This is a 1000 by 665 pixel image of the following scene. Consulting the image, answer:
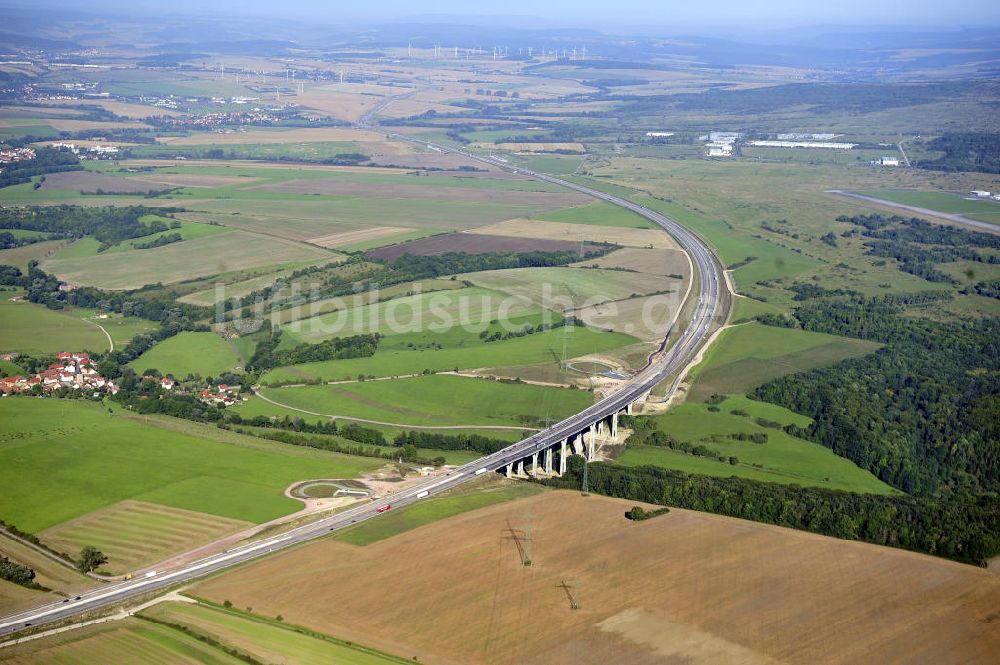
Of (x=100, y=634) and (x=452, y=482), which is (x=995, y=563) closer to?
(x=452, y=482)

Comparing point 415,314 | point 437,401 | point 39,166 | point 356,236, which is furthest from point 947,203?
point 39,166

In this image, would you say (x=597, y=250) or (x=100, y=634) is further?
(x=597, y=250)

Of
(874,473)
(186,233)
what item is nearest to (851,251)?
(874,473)

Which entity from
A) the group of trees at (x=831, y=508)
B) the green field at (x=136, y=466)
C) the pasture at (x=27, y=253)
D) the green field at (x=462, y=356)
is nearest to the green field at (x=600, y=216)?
the green field at (x=462, y=356)

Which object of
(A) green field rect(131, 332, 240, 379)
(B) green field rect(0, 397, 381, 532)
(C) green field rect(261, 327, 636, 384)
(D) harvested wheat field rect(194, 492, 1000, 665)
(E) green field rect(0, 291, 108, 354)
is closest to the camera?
(D) harvested wheat field rect(194, 492, 1000, 665)

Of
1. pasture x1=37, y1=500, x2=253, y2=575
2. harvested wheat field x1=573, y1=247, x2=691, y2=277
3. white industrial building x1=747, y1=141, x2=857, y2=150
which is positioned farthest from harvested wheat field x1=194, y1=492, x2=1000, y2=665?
white industrial building x1=747, y1=141, x2=857, y2=150

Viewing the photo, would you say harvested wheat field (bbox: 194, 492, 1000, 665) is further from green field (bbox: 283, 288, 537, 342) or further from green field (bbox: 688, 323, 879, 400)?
green field (bbox: 283, 288, 537, 342)
